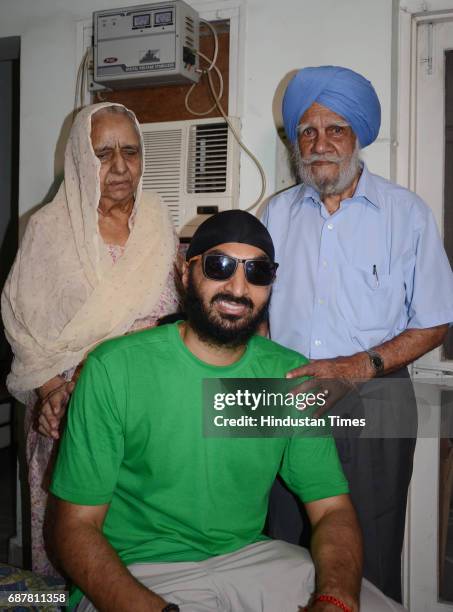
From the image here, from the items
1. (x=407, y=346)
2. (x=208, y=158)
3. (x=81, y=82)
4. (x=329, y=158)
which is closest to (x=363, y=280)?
(x=407, y=346)

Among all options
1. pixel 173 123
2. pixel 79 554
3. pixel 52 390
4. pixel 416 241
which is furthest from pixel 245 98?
pixel 79 554

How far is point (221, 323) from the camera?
150 cm

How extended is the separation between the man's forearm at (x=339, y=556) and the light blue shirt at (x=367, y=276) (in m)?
0.60

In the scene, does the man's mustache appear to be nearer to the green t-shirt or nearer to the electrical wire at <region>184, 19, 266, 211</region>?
the green t-shirt

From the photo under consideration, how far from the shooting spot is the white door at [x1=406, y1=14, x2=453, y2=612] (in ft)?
8.27

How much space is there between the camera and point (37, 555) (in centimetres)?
214

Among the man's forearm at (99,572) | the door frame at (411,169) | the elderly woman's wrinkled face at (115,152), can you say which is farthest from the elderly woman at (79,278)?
the door frame at (411,169)

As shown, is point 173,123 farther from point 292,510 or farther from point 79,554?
point 79,554

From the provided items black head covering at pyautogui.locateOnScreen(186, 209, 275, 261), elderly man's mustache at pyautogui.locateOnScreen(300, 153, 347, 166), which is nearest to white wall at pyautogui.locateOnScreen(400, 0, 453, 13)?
elderly man's mustache at pyautogui.locateOnScreen(300, 153, 347, 166)

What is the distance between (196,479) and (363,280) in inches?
34.6

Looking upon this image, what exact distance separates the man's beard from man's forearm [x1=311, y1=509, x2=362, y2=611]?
1.65ft

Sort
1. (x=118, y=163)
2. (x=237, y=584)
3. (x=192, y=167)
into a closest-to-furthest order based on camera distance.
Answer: (x=237, y=584) < (x=118, y=163) < (x=192, y=167)

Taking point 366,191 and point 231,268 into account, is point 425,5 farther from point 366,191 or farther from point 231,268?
point 231,268

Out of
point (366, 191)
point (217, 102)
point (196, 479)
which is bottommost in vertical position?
point (196, 479)
